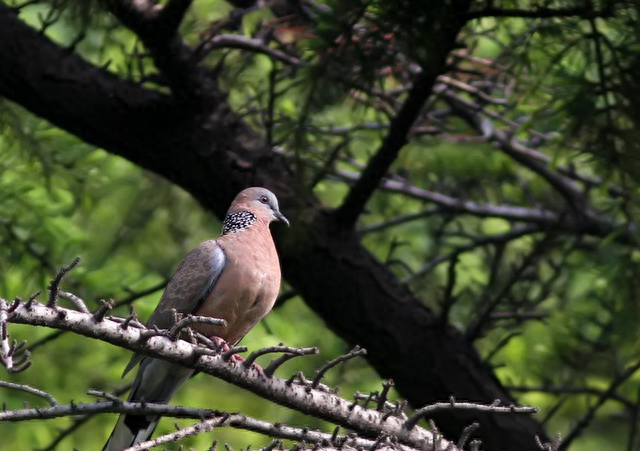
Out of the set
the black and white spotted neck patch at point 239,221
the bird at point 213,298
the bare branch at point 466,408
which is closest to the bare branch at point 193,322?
the bare branch at point 466,408

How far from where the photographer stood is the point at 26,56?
4.06 m

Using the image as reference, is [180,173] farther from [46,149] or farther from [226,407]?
[226,407]

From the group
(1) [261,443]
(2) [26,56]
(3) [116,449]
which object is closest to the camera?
(3) [116,449]

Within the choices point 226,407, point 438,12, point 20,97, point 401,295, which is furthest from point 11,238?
point 226,407

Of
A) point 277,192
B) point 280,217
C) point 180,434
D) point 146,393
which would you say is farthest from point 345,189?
point 180,434

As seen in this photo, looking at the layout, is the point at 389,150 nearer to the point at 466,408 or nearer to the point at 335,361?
the point at 466,408

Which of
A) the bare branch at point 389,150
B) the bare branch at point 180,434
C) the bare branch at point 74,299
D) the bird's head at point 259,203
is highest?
the bare branch at point 389,150

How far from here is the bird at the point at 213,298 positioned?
11.4ft

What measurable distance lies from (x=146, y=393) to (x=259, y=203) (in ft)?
3.13

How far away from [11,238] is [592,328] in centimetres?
354

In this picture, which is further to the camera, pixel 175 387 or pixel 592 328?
pixel 592 328

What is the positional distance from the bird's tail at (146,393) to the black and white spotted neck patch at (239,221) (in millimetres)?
657

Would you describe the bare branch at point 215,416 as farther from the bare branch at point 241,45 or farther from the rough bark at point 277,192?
the bare branch at point 241,45

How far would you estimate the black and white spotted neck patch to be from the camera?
3904 millimetres
